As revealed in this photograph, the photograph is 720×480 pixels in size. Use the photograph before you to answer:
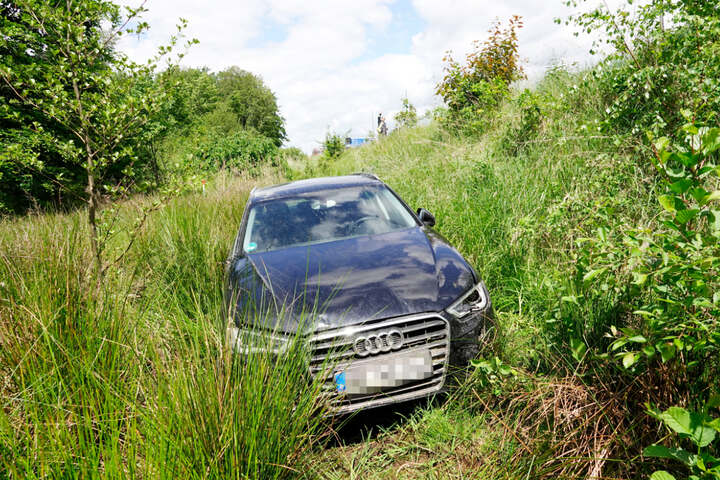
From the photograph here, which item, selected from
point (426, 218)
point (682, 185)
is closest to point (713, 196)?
point (682, 185)

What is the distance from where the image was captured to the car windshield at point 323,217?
3.64 meters

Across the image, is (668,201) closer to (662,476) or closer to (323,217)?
(662,476)

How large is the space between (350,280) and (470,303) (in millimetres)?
808

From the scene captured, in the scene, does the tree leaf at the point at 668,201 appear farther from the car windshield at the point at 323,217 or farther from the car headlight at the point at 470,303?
the car windshield at the point at 323,217

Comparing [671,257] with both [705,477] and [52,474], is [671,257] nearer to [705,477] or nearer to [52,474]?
[705,477]

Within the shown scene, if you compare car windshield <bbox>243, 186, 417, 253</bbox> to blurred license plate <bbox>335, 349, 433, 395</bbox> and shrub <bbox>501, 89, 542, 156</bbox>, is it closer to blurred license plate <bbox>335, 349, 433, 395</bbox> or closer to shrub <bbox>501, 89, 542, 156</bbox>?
blurred license plate <bbox>335, 349, 433, 395</bbox>

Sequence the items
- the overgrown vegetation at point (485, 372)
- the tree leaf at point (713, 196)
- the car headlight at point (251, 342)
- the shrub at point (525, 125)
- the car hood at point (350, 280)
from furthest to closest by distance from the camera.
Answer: the shrub at point (525, 125) → the car hood at point (350, 280) → the car headlight at point (251, 342) → the overgrown vegetation at point (485, 372) → the tree leaf at point (713, 196)

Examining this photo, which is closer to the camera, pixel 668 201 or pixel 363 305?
pixel 668 201

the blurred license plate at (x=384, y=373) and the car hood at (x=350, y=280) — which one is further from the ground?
the car hood at (x=350, y=280)

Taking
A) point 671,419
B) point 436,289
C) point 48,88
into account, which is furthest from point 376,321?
point 48,88

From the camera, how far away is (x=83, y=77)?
3.30m

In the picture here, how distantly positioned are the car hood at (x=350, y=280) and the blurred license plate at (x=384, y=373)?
249 mm

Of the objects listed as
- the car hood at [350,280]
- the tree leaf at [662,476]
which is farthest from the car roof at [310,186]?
the tree leaf at [662,476]

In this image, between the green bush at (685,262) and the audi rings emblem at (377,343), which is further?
the audi rings emblem at (377,343)
